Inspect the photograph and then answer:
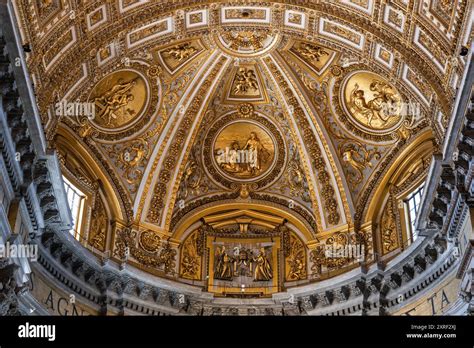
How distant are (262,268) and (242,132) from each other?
4436 mm

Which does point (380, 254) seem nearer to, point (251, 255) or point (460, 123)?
point (251, 255)

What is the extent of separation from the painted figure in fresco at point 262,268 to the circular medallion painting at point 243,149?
275cm

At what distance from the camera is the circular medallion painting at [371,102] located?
25.8 meters

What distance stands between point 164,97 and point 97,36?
4498 millimetres

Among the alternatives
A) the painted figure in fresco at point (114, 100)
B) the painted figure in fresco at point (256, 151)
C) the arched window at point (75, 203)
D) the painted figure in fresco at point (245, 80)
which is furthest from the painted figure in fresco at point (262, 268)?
the painted figure in fresco at point (114, 100)

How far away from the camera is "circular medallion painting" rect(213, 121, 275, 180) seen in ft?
93.0

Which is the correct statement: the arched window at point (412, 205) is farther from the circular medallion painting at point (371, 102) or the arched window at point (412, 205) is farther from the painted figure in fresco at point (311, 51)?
the painted figure in fresco at point (311, 51)

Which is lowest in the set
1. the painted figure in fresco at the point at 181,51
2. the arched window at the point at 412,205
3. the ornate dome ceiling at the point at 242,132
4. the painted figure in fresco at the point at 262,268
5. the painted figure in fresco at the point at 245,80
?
the painted figure in fresco at the point at 262,268

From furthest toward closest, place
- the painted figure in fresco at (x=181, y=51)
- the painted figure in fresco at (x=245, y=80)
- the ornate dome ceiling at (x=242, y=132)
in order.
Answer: the painted figure in fresco at (x=245, y=80)
the painted figure in fresco at (x=181, y=51)
the ornate dome ceiling at (x=242, y=132)

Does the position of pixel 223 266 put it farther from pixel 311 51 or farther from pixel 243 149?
pixel 311 51
